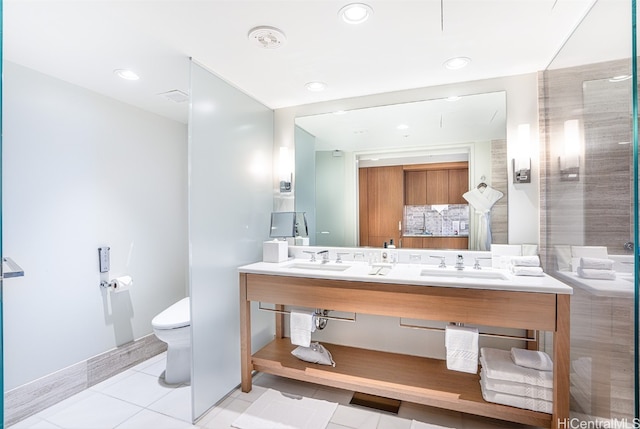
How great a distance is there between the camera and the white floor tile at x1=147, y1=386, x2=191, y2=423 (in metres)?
2.01

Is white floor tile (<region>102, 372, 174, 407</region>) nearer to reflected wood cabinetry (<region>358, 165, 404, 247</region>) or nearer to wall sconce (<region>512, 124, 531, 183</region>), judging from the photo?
reflected wood cabinetry (<region>358, 165, 404, 247</region>)

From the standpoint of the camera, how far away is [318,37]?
1.73m

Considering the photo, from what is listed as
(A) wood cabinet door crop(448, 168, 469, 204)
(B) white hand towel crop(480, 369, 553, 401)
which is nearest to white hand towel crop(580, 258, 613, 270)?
(B) white hand towel crop(480, 369, 553, 401)

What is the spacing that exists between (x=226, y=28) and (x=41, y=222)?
1803 mm

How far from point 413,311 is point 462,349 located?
348 millimetres

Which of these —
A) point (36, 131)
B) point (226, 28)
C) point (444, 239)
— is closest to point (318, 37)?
point (226, 28)

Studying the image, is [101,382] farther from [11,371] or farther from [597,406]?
[597,406]

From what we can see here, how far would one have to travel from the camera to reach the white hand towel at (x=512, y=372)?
1695 mm

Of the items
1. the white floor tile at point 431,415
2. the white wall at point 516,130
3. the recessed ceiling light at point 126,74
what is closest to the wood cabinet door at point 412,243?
the white wall at point 516,130

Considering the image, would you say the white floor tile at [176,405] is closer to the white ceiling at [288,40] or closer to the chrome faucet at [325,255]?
the chrome faucet at [325,255]

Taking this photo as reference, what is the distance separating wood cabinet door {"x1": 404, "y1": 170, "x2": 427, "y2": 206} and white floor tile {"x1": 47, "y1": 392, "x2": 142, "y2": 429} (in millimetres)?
2424

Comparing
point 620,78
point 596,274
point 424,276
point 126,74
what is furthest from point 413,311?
point 126,74

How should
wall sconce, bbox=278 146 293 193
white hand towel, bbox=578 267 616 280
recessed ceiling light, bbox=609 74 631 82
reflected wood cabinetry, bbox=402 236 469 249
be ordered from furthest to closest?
wall sconce, bbox=278 146 293 193
reflected wood cabinetry, bbox=402 236 469 249
white hand towel, bbox=578 267 616 280
recessed ceiling light, bbox=609 74 631 82

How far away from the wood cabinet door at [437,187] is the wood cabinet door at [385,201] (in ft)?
0.67
